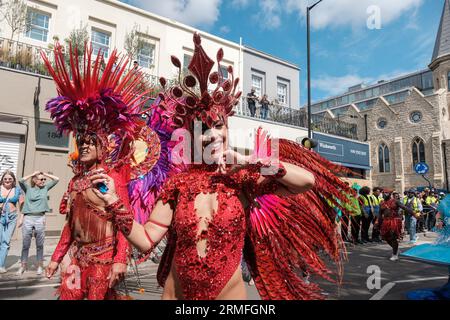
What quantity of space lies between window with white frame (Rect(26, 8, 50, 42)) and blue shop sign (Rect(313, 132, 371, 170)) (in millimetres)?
12074

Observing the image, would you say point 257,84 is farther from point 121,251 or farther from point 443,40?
point 443,40

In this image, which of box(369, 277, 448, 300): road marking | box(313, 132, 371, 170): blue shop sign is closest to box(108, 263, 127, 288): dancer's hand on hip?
box(369, 277, 448, 300): road marking

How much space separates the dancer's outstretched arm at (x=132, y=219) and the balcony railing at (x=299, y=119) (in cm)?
1209

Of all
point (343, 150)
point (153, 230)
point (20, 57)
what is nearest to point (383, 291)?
point (153, 230)

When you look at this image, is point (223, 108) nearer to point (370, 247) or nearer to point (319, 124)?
point (370, 247)

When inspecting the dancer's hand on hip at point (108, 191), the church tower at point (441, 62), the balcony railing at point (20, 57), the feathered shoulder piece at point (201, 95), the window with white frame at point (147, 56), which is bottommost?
the dancer's hand on hip at point (108, 191)

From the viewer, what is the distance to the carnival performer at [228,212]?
4.98ft

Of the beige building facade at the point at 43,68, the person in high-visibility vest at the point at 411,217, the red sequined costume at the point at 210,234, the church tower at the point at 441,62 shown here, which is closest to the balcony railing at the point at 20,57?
the beige building facade at the point at 43,68

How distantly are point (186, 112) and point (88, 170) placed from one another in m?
1.06

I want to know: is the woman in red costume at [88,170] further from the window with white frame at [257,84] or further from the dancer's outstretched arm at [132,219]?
the window with white frame at [257,84]

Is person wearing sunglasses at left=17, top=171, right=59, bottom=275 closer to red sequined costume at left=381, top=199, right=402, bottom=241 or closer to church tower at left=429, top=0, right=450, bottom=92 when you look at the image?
red sequined costume at left=381, top=199, right=402, bottom=241

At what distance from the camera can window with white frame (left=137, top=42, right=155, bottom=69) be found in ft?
41.8

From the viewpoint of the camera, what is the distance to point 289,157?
1828 mm
